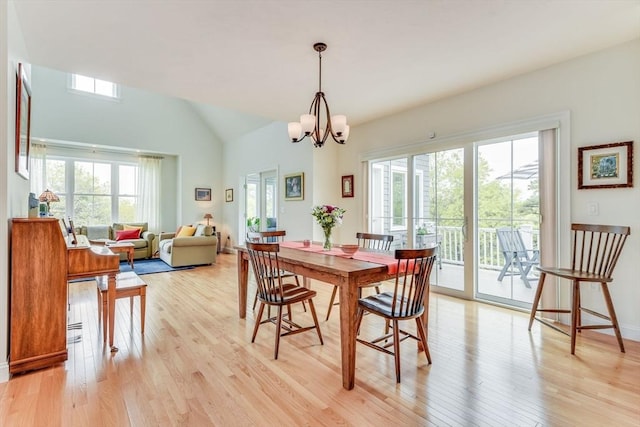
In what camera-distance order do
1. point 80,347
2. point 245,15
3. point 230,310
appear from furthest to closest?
point 230,310
point 80,347
point 245,15

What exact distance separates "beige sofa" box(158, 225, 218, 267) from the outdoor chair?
506 cm

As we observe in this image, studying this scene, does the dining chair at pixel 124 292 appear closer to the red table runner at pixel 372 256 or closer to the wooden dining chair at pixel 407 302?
the red table runner at pixel 372 256

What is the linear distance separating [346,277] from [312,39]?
6.58ft

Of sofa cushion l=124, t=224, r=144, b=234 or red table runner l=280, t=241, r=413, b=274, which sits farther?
sofa cushion l=124, t=224, r=144, b=234

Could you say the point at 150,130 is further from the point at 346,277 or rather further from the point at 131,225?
the point at 346,277

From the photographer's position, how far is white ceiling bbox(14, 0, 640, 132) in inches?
86.9

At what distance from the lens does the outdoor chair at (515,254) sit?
3.43 meters

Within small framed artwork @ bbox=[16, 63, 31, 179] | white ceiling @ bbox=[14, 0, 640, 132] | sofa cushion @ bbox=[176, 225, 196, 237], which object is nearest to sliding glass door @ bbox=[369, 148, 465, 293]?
white ceiling @ bbox=[14, 0, 640, 132]

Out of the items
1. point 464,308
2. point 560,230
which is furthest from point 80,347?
point 560,230

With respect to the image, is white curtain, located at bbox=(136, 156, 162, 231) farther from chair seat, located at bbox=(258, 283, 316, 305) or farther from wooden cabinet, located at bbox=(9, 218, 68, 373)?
chair seat, located at bbox=(258, 283, 316, 305)

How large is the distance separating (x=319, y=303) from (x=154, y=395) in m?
2.12

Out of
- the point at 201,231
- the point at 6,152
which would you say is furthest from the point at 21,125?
the point at 201,231

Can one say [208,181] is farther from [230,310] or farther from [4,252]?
[4,252]

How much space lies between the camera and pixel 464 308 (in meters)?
3.53
